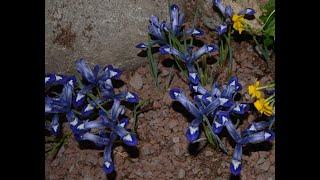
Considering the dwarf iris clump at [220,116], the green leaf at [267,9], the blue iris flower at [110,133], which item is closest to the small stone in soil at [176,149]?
the dwarf iris clump at [220,116]

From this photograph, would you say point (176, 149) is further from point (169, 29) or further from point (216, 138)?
point (169, 29)

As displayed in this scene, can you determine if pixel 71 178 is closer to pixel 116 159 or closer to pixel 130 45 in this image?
pixel 116 159

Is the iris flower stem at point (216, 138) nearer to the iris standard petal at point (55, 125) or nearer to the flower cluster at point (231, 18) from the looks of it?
the flower cluster at point (231, 18)

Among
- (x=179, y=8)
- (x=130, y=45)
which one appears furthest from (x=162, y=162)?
(x=179, y=8)

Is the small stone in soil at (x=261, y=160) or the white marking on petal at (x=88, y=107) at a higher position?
the white marking on petal at (x=88, y=107)

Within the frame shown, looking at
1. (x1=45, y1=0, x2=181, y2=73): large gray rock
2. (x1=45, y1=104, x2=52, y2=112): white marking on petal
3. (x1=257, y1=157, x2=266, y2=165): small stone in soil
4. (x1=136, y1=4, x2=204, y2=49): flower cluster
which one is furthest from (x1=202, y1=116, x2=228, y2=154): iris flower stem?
(x1=45, y1=104, x2=52, y2=112): white marking on petal
